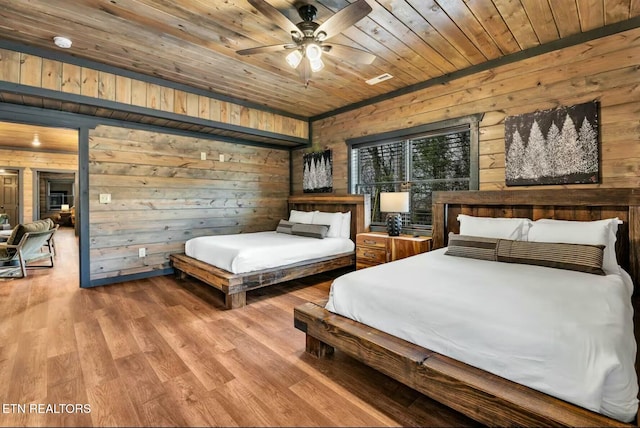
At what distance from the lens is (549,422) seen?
1.16 metres

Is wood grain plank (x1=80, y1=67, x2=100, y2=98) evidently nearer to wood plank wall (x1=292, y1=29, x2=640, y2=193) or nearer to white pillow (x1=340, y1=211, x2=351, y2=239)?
white pillow (x1=340, y1=211, x2=351, y2=239)

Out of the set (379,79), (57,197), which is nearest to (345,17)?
(379,79)

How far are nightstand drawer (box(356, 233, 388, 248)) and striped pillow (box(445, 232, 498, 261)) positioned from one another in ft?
→ 3.54

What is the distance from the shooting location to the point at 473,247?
8.81 ft

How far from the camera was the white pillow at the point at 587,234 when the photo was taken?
2.28 meters

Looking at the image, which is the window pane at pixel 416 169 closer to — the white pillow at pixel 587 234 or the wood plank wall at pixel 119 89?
the white pillow at pixel 587 234

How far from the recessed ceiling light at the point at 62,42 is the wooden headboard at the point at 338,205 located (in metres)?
3.57

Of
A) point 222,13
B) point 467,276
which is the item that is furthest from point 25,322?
point 467,276

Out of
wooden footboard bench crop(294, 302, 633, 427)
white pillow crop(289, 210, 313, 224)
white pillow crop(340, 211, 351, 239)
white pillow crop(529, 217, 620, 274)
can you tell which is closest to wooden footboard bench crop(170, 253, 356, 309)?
white pillow crop(340, 211, 351, 239)

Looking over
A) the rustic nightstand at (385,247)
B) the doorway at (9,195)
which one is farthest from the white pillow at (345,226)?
the doorway at (9,195)

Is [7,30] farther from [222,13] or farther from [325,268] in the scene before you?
[325,268]

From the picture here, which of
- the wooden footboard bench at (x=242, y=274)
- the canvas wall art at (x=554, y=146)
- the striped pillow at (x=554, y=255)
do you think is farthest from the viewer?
the wooden footboard bench at (x=242, y=274)

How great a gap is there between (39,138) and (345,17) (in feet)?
25.4

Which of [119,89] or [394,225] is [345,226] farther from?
[119,89]
